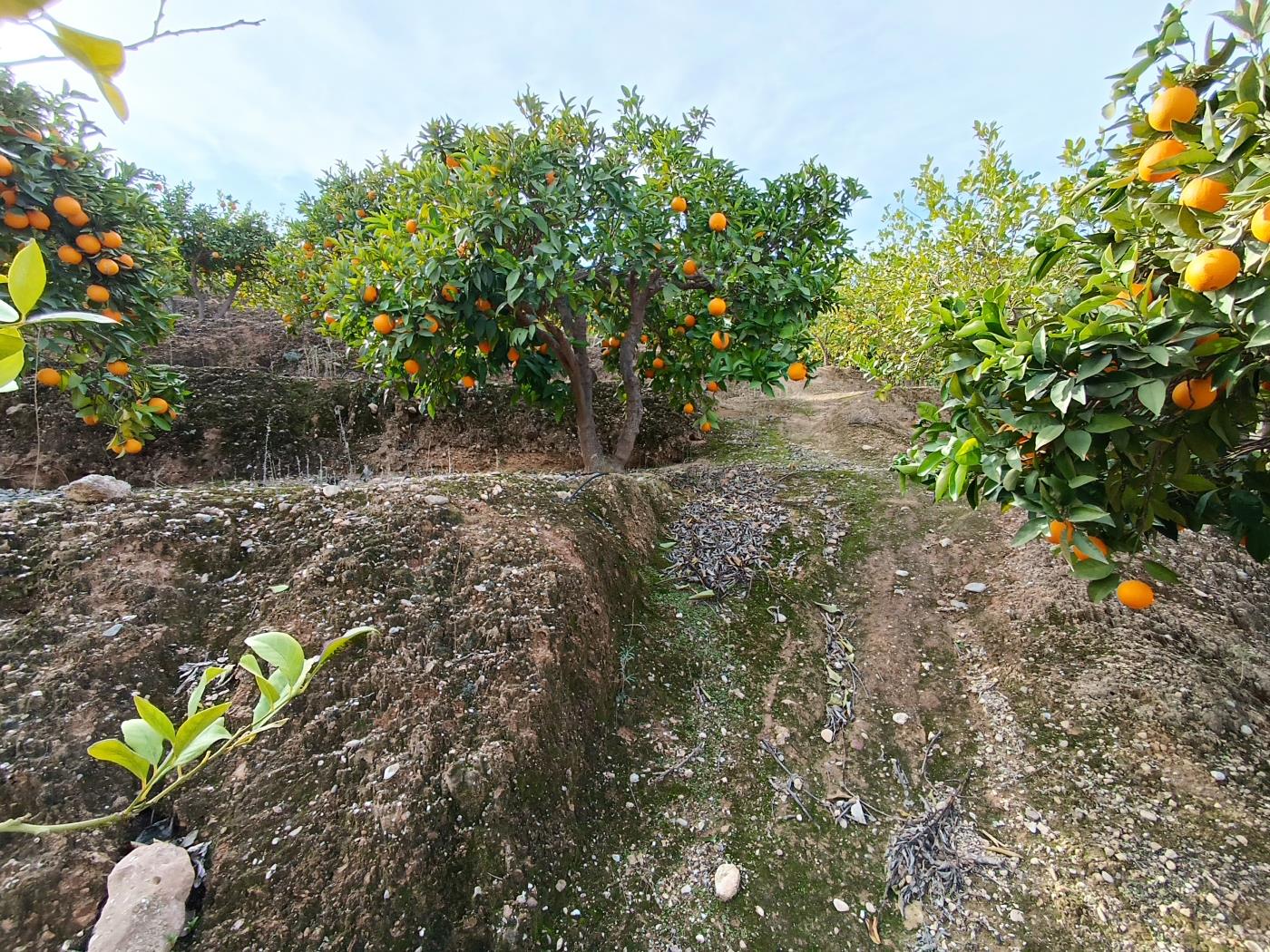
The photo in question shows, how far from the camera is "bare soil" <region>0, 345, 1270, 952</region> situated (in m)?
1.73

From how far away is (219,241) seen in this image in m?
9.57

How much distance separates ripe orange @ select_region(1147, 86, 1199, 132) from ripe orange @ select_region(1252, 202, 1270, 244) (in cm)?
54

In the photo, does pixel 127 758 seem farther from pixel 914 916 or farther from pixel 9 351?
pixel 914 916

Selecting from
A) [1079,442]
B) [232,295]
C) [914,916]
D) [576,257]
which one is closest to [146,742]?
[1079,442]

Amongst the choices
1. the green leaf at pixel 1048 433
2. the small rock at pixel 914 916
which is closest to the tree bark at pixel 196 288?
A: the green leaf at pixel 1048 433

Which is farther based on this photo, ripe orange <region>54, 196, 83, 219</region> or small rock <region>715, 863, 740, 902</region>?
ripe orange <region>54, 196, 83, 219</region>

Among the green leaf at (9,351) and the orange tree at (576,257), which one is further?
the orange tree at (576,257)

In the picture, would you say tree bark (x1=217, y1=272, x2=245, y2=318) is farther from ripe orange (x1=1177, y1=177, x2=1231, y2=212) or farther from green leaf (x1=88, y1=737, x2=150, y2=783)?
ripe orange (x1=1177, y1=177, x2=1231, y2=212)

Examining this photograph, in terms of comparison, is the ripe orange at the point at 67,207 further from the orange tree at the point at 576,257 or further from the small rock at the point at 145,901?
the small rock at the point at 145,901

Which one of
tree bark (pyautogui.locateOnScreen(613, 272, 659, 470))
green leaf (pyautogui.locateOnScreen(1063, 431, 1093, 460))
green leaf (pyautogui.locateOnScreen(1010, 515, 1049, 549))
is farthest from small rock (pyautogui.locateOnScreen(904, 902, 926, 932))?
tree bark (pyautogui.locateOnScreen(613, 272, 659, 470))

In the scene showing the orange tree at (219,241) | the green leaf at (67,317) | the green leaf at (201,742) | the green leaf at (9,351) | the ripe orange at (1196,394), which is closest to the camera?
the green leaf at (67,317)

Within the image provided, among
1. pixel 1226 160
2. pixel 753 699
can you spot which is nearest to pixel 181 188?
pixel 753 699

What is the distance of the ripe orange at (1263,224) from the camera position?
1235 millimetres

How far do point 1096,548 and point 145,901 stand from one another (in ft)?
9.49
